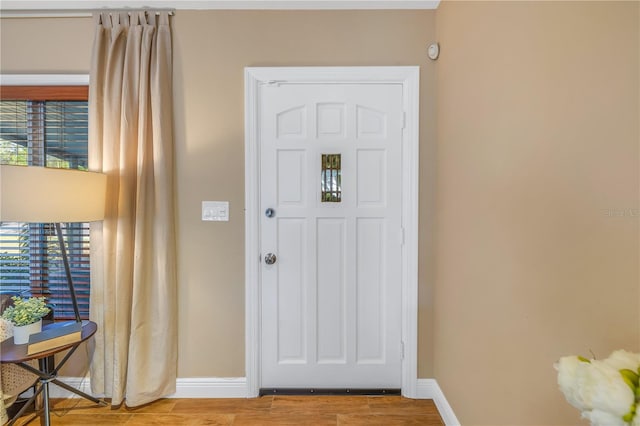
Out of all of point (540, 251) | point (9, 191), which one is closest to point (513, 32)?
point (540, 251)

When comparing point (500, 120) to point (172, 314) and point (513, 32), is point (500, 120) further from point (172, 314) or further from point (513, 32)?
point (172, 314)

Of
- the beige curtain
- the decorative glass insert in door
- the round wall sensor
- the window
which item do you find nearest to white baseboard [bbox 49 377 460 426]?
the beige curtain

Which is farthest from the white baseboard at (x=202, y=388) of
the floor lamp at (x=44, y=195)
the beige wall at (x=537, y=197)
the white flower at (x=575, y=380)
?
the white flower at (x=575, y=380)

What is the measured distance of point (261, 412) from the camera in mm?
1767

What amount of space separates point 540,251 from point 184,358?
203 cm

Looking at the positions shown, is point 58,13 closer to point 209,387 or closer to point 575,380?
point 209,387

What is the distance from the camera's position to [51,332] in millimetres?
1518

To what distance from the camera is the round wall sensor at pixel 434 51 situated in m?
1.78

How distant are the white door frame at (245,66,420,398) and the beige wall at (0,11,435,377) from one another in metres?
0.05

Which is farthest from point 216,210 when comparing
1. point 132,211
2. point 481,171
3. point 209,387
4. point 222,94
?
point 481,171

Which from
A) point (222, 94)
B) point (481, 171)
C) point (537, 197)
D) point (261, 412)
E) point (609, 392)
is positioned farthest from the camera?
point (222, 94)

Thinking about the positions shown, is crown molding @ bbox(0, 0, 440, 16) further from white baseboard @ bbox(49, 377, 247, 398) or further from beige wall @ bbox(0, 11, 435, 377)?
white baseboard @ bbox(49, 377, 247, 398)

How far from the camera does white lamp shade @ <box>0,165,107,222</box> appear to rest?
52.1 inches

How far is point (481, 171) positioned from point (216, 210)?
152 cm
